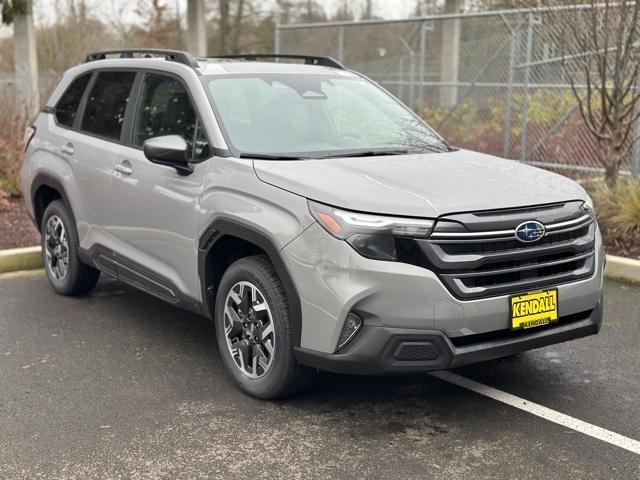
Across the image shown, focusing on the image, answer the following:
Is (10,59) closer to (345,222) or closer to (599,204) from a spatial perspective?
(599,204)

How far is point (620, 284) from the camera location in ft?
23.0

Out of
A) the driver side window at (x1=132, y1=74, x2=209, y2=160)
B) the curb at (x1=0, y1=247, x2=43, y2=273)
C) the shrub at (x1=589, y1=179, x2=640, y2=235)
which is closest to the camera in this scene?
the driver side window at (x1=132, y1=74, x2=209, y2=160)

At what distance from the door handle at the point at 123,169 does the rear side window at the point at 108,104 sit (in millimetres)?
265

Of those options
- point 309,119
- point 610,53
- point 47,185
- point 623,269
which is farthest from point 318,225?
point 610,53

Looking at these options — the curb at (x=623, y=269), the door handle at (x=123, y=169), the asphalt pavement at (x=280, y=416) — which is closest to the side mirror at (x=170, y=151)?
the door handle at (x=123, y=169)

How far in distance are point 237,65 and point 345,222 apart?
1925 millimetres

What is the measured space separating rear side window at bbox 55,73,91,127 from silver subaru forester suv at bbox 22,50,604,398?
419mm

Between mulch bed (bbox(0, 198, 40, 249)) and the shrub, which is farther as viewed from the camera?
mulch bed (bbox(0, 198, 40, 249))

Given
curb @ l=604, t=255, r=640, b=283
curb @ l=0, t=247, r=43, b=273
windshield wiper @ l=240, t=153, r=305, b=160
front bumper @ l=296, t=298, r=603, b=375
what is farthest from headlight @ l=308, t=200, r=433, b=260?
curb @ l=0, t=247, r=43, b=273

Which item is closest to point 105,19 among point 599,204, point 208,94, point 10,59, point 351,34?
point 10,59

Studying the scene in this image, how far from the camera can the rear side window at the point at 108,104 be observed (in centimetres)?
560

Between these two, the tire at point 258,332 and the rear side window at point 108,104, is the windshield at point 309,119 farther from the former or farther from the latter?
the rear side window at point 108,104

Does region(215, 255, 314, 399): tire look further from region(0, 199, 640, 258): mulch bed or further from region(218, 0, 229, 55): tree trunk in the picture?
region(218, 0, 229, 55): tree trunk

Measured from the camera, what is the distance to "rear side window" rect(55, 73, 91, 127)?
20.4 feet
